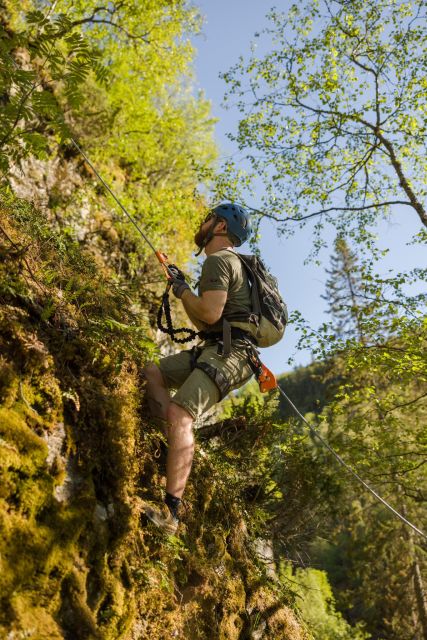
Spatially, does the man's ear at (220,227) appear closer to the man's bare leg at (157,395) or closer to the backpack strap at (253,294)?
the backpack strap at (253,294)

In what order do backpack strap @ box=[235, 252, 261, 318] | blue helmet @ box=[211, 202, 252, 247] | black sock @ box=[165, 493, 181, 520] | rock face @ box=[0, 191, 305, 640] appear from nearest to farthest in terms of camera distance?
rock face @ box=[0, 191, 305, 640] → black sock @ box=[165, 493, 181, 520] → backpack strap @ box=[235, 252, 261, 318] → blue helmet @ box=[211, 202, 252, 247]

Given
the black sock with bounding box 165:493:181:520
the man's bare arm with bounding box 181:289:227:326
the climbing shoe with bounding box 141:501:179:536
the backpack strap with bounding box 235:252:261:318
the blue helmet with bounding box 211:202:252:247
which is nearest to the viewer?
the climbing shoe with bounding box 141:501:179:536

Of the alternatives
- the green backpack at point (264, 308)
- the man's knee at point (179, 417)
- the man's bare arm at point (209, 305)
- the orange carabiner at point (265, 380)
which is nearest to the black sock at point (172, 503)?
Result: the man's knee at point (179, 417)

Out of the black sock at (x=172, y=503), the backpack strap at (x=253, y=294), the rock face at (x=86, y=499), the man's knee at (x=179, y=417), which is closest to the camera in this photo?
the rock face at (x=86, y=499)

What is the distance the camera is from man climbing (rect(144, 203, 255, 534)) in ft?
11.6

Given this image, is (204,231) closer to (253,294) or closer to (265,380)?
(253,294)

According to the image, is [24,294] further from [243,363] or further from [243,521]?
[243,521]

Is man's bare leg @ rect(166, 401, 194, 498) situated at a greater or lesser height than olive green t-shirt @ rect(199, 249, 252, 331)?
lesser

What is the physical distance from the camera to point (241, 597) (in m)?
4.27

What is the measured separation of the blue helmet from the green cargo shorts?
1.12 m

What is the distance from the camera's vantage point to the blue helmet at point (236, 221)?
4543 millimetres

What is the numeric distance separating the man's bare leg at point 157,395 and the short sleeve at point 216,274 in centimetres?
85

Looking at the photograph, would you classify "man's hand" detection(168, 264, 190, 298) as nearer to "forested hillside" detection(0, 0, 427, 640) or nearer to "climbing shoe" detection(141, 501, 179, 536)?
"forested hillside" detection(0, 0, 427, 640)

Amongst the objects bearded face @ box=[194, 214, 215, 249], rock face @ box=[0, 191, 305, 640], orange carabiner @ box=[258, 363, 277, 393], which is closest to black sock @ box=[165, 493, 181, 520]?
rock face @ box=[0, 191, 305, 640]
